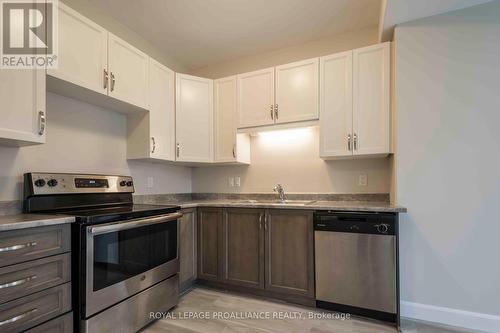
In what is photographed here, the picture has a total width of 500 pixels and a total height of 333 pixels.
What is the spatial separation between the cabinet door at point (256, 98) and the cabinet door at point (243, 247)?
103cm

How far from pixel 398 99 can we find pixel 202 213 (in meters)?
2.17

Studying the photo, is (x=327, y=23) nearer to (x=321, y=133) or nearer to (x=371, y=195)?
(x=321, y=133)

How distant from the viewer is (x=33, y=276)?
52.8 inches

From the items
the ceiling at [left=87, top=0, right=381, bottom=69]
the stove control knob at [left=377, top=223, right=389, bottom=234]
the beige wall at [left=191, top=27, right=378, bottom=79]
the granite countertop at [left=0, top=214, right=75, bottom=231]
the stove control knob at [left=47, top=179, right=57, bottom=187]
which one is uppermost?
the ceiling at [left=87, top=0, right=381, bottom=69]

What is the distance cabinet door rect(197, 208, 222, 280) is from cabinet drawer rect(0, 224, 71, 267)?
1.35 metres

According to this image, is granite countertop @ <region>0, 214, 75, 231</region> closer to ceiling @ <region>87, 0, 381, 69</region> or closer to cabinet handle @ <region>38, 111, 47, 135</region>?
cabinet handle @ <region>38, 111, 47, 135</region>

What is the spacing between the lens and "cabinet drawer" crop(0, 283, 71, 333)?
1.23 m

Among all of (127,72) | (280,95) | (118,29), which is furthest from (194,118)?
(118,29)

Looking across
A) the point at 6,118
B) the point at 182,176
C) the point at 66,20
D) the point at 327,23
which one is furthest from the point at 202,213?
the point at 327,23

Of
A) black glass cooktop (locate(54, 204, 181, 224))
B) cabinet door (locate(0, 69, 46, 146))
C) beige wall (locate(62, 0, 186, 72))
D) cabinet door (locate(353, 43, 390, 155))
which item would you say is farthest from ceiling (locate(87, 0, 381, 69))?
black glass cooktop (locate(54, 204, 181, 224))

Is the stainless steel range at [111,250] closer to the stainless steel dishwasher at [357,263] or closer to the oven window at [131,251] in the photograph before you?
the oven window at [131,251]

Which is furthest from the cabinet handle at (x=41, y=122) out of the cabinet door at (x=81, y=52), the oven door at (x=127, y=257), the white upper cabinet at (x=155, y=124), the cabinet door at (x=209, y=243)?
the cabinet door at (x=209, y=243)

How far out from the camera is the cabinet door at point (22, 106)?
146 centimetres

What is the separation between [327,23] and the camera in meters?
2.61
